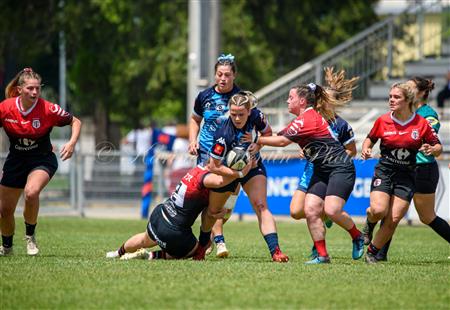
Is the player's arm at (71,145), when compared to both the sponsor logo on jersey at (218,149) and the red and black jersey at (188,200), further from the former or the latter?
the sponsor logo on jersey at (218,149)

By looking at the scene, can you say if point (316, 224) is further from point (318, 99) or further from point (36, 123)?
point (36, 123)

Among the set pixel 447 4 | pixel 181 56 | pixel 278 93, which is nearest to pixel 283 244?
pixel 278 93

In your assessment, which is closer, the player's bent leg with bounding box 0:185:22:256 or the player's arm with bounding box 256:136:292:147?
the player's arm with bounding box 256:136:292:147

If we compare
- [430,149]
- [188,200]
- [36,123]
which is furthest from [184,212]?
[430,149]

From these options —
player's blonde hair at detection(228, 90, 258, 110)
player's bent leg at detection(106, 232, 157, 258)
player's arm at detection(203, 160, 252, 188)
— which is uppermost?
player's blonde hair at detection(228, 90, 258, 110)

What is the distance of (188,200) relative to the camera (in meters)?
10.1

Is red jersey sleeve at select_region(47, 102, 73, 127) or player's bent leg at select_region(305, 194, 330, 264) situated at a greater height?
red jersey sleeve at select_region(47, 102, 73, 127)

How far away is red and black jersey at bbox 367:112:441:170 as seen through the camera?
34.1 feet

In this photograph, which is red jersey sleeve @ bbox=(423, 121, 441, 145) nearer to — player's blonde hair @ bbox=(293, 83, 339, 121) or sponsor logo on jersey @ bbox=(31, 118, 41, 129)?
player's blonde hair @ bbox=(293, 83, 339, 121)

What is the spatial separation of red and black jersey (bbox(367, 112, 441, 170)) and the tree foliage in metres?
17.9

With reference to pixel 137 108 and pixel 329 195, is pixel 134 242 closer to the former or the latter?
pixel 329 195

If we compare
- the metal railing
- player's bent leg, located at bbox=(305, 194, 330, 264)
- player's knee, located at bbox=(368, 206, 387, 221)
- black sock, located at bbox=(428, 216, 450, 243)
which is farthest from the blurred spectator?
player's bent leg, located at bbox=(305, 194, 330, 264)

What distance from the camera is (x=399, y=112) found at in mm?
10406

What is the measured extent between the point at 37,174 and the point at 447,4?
17.5 meters
